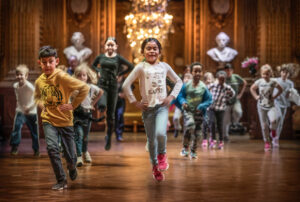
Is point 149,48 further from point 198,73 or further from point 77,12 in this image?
point 77,12

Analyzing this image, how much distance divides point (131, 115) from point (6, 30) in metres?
4.00

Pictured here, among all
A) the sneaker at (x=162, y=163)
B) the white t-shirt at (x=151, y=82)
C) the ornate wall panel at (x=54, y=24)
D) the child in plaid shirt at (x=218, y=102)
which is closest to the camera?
the white t-shirt at (x=151, y=82)

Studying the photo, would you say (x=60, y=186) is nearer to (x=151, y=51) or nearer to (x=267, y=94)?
(x=151, y=51)

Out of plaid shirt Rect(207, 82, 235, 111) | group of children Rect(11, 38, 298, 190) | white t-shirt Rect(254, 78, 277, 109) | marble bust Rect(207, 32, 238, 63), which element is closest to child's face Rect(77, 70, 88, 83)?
group of children Rect(11, 38, 298, 190)

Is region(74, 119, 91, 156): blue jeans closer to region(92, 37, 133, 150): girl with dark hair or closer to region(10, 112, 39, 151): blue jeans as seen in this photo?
region(92, 37, 133, 150): girl with dark hair

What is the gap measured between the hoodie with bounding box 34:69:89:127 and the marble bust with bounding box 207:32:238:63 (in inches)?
403

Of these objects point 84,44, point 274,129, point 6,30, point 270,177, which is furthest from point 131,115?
point 270,177

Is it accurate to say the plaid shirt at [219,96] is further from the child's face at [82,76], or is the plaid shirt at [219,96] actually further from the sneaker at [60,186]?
the sneaker at [60,186]

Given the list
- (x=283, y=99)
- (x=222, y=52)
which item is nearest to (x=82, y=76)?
(x=283, y=99)

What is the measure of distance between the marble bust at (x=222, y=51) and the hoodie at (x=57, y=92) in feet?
33.6

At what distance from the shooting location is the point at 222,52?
14.8 metres

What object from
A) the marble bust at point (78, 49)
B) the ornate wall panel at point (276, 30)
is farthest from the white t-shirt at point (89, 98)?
the marble bust at point (78, 49)

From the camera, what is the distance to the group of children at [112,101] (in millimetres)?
4785

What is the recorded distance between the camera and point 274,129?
9.63m
